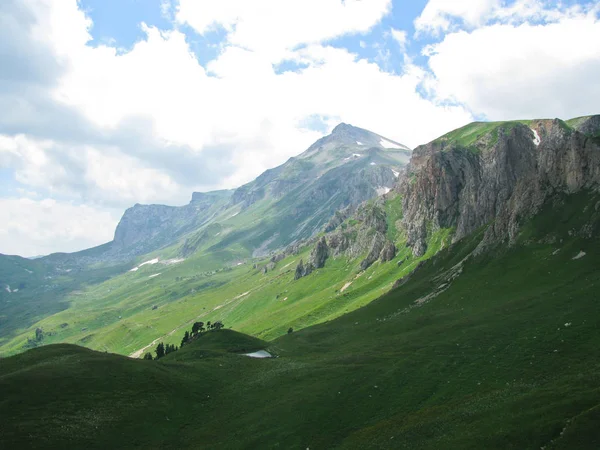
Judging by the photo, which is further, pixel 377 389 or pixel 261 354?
pixel 261 354

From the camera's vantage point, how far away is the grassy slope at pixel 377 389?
4319cm

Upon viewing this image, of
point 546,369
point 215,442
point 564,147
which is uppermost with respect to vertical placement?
point 564,147

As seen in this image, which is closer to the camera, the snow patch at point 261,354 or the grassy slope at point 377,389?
the grassy slope at point 377,389

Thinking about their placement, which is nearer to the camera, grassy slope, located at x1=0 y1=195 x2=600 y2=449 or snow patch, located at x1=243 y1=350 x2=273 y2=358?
grassy slope, located at x1=0 y1=195 x2=600 y2=449

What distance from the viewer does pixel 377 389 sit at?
65000mm

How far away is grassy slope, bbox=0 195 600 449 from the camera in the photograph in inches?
1700

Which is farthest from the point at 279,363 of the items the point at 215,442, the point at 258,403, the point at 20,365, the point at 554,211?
the point at 554,211

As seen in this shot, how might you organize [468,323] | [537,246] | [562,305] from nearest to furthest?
[562,305] → [468,323] → [537,246]

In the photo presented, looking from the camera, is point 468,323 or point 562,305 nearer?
point 562,305

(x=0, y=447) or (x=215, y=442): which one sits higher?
(x=0, y=447)

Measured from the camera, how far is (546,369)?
181 ft

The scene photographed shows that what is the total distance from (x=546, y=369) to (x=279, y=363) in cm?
5408

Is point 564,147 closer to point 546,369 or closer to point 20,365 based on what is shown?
point 546,369

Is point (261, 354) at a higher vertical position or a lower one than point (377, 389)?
higher
